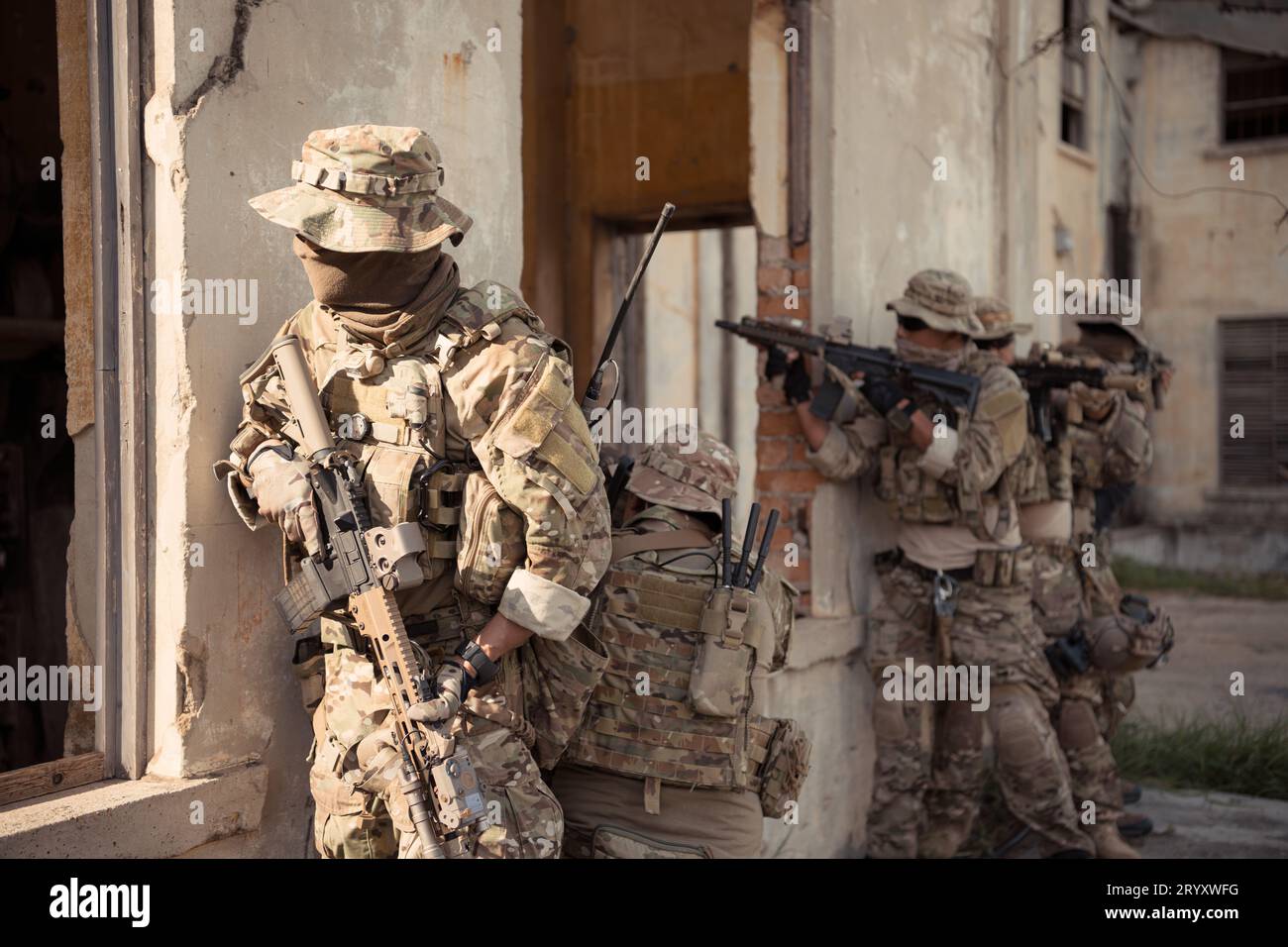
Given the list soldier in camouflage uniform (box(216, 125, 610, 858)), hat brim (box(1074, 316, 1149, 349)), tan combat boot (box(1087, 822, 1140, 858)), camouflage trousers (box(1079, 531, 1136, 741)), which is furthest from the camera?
hat brim (box(1074, 316, 1149, 349))

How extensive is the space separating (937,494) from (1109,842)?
1.63 meters

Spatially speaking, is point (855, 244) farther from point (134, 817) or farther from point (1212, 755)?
point (134, 817)

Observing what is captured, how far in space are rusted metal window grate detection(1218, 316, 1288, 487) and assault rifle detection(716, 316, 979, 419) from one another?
1008cm

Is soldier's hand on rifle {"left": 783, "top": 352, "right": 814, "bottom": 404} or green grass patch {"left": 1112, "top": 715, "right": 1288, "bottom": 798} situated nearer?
soldier's hand on rifle {"left": 783, "top": 352, "right": 814, "bottom": 404}

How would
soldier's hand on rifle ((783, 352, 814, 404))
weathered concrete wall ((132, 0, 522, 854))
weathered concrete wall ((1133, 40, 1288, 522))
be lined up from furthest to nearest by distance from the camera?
weathered concrete wall ((1133, 40, 1288, 522)) < soldier's hand on rifle ((783, 352, 814, 404)) < weathered concrete wall ((132, 0, 522, 854))

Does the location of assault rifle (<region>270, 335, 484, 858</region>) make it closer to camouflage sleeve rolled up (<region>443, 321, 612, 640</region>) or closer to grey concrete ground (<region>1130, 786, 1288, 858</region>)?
camouflage sleeve rolled up (<region>443, 321, 612, 640</region>)

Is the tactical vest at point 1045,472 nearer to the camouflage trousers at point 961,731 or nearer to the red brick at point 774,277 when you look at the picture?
the camouflage trousers at point 961,731

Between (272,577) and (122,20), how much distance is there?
1266mm

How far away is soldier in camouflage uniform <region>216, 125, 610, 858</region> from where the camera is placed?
260 centimetres

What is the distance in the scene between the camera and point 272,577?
10.1 feet

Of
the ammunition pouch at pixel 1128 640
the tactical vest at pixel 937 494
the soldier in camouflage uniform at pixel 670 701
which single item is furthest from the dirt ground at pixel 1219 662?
the soldier in camouflage uniform at pixel 670 701

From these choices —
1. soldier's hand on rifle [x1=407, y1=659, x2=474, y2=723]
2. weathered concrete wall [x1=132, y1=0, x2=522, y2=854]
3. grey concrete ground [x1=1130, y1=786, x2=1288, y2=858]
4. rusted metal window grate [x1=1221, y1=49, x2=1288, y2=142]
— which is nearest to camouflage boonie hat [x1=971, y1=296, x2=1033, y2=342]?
grey concrete ground [x1=1130, y1=786, x2=1288, y2=858]

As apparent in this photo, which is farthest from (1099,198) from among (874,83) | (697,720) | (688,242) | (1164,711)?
(697,720)

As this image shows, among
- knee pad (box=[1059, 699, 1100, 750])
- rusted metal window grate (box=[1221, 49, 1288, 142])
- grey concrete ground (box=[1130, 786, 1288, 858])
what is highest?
rusted metal window grate (box=[1221, 49, 1288, 142])
